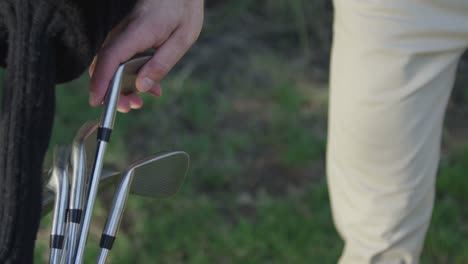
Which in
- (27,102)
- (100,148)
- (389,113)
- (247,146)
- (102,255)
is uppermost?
(27,102)

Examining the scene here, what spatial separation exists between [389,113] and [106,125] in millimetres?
713

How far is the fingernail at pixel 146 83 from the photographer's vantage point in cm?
115

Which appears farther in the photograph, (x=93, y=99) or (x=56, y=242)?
(x=93, y=99)

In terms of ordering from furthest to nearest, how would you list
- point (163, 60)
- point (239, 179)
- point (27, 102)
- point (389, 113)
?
point (239, 179)
point (389, 113)
point (163, 60)
point (27, 102)

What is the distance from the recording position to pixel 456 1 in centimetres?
156

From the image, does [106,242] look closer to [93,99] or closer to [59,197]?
[59,197]

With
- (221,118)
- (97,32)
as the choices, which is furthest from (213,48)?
(97,32)

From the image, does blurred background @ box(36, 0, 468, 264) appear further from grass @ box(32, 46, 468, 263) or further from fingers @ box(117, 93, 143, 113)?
fingers @ box(117, 93, 143, 113)

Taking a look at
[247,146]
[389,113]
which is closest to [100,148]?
[389,113]

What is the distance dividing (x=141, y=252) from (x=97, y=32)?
1.37m

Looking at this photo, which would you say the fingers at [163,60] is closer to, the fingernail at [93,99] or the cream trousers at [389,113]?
the fingernail at [93,99]

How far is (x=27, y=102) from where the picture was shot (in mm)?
950

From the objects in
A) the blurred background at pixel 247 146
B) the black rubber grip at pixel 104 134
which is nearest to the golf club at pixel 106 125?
the black rubber grip at pixel 104 134

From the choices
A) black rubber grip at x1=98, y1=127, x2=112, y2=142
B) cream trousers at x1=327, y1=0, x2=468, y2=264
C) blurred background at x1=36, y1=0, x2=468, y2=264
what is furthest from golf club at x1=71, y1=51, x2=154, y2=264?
blurred background at x1=36, y1=0, x2=468, y2=264
